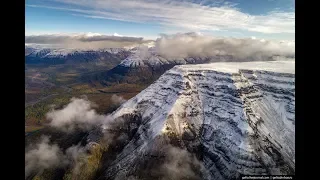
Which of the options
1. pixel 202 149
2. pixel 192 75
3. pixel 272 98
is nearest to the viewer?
pixel 202 149
